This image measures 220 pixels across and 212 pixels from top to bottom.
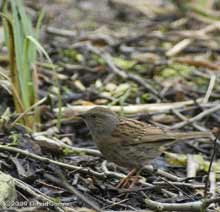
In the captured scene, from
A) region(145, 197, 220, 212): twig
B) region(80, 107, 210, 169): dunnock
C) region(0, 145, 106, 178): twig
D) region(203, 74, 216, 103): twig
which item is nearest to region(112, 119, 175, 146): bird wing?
region(80, 107, 210, 169): dunnock

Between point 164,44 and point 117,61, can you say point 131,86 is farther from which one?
point 164,44

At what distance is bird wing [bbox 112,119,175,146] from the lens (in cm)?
574

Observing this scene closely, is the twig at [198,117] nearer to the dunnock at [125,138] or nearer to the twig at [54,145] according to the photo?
the dunnock at [125,138]

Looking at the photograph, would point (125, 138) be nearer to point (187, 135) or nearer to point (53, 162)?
point (187, 135)

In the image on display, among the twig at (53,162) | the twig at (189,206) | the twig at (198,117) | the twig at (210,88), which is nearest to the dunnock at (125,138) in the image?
the twig at (53,162)

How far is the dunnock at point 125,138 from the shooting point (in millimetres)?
5629

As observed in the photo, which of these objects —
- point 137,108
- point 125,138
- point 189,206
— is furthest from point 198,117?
point 189,206

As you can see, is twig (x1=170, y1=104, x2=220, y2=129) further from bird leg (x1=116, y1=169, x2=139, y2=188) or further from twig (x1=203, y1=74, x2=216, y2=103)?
bird leg (x1=116, y1=169, x2=139, y2=188)

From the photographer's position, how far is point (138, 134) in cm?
580

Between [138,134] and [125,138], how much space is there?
0.14 m

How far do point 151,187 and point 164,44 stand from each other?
15.3ft

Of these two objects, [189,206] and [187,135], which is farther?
[187,135]

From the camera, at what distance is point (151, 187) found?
5.19 meters

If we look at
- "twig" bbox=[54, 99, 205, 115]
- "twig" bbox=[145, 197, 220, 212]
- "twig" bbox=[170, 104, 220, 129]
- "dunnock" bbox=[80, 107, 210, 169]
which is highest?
"twig" bbox=[145, 197, 220, 212]
